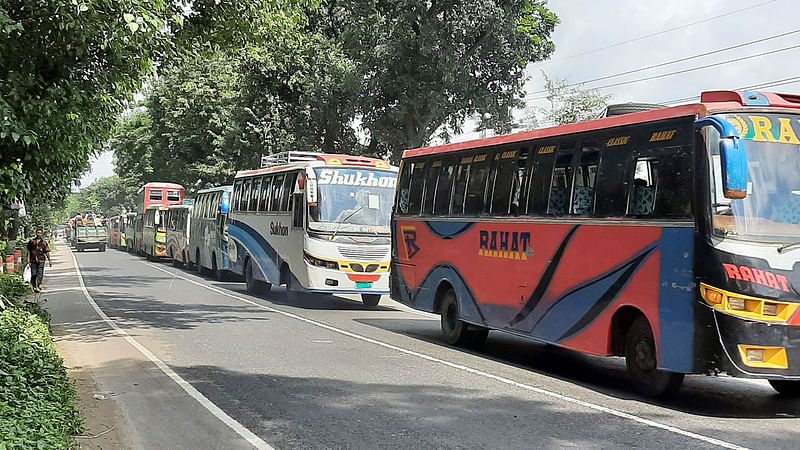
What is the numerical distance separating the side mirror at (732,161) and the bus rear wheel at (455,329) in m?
6.53

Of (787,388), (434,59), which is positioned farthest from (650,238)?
(434,59)

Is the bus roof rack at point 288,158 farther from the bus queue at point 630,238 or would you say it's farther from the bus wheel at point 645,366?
the bus wheel at point 645,366

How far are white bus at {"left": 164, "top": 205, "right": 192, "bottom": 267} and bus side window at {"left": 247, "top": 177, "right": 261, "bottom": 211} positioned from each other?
1134cm

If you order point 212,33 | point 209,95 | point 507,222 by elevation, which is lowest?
point 507,222

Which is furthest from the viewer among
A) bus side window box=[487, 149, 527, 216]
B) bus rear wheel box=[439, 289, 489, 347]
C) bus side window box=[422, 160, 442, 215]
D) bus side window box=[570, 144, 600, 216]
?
bus side window box=[422, 160, 442, 215]

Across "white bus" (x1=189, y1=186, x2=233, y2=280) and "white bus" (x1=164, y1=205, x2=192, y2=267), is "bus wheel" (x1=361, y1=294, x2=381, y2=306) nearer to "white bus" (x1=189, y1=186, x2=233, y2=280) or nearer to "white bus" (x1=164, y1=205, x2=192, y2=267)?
"white bus" (x1=189, y1=186, x2=233, y2=280)

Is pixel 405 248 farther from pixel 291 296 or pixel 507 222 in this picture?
pixel 291 296

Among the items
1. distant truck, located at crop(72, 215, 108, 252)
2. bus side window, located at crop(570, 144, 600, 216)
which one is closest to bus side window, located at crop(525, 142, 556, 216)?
bus side window, located at crop(570, 144, 600, 216)

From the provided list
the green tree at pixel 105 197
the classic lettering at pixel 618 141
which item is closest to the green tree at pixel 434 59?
the classic lettering at pixel 618 141

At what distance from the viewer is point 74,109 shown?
11.1 meters

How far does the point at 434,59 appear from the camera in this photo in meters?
27.6

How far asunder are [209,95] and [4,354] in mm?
37762

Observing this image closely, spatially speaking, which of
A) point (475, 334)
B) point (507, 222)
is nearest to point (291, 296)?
point (475, 334)

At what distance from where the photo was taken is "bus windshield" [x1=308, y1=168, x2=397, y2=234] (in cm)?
2005
